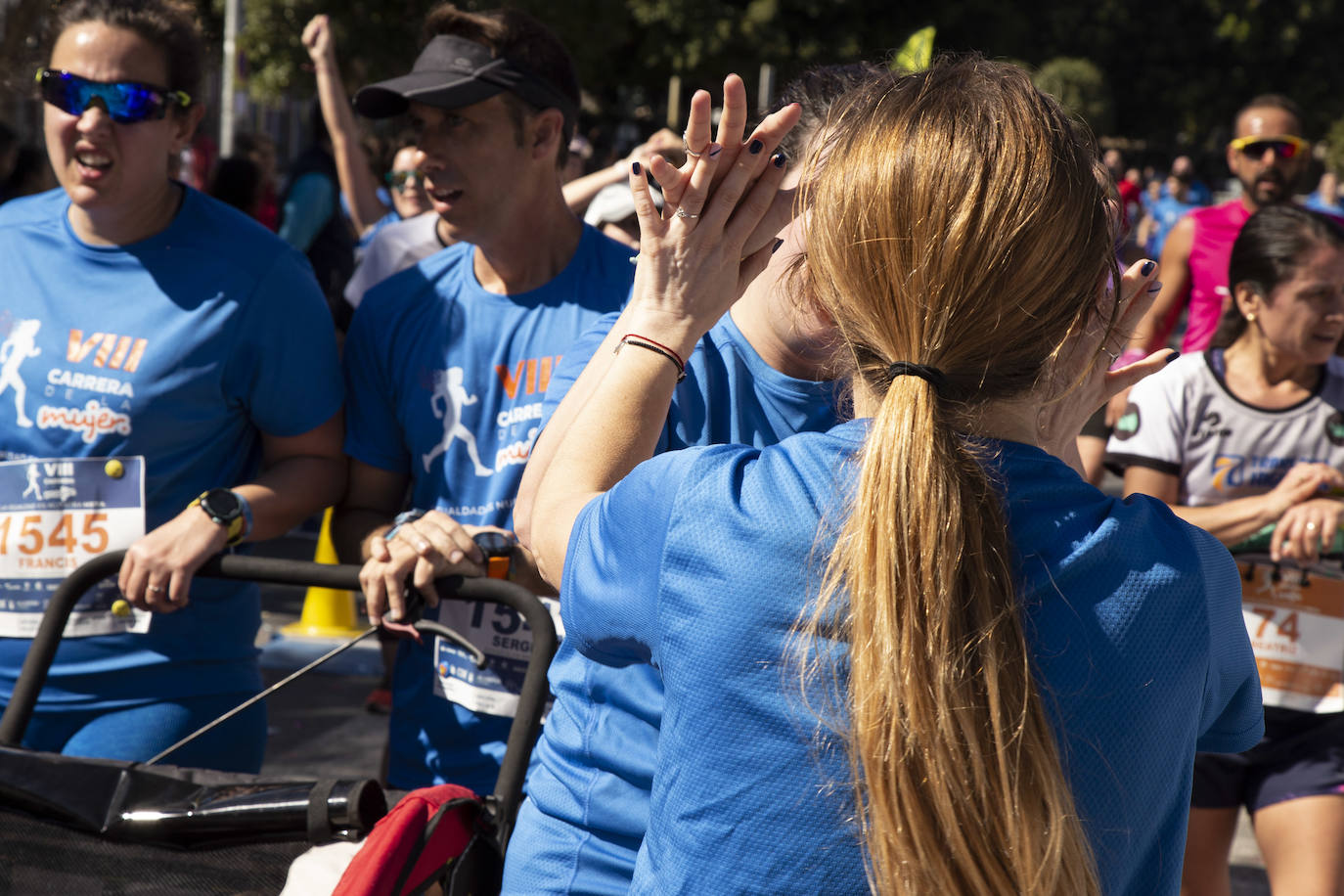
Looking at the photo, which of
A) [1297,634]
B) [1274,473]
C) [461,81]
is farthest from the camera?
[1274,473]

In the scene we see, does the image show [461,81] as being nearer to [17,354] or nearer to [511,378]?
[511,378]

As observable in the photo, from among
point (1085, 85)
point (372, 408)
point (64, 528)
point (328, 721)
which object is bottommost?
point (328, 721)

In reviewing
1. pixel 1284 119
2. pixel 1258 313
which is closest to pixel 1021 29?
pixel 1284 119

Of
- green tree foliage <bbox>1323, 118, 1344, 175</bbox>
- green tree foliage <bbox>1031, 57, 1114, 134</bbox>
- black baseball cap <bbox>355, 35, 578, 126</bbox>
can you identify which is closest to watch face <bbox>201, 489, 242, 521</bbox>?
black baseball cap <bbox>355, 35, 578, 126</bbox>

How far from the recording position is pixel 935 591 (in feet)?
4.00

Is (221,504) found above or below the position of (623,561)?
below

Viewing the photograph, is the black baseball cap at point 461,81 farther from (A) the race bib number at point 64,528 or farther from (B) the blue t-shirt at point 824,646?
(B) the blue t-shirt at point 824,646

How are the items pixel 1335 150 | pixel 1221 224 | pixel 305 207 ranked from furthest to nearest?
pixel 1335 150, pixel 305 207, pixel 1221 224

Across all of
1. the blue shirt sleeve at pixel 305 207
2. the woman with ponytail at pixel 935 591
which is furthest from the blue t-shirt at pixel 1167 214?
the woman with ponytail at pixel 935 591

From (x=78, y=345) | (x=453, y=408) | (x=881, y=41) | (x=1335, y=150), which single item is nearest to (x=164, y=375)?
(x=78, y=345)

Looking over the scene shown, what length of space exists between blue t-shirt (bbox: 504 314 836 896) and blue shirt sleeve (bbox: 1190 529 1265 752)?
0.61 meters

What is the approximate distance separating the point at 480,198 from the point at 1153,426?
67.9 inches

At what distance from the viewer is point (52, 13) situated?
289cm

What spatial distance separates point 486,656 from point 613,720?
3.27 ft
